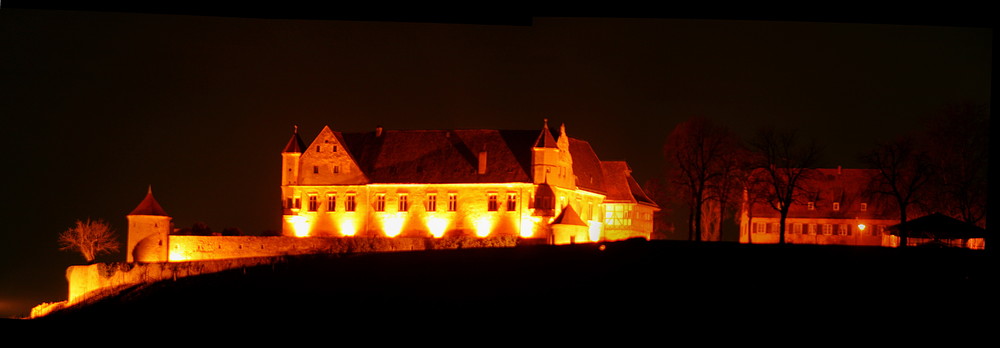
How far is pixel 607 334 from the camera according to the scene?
31.4 feet

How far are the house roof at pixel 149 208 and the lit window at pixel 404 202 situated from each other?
1085 cm

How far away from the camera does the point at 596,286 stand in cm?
3095

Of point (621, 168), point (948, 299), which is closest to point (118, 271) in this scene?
point (621, 168)

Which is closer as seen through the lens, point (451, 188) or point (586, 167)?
point (451, 188)

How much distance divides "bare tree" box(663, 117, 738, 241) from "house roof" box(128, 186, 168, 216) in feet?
77.0

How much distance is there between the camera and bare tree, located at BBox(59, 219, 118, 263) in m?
48.8

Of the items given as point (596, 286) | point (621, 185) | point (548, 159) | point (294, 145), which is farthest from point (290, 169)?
point (596, 286)

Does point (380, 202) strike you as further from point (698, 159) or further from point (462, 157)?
point (698, 159)

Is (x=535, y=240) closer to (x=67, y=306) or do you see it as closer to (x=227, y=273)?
(x=227, y=273)

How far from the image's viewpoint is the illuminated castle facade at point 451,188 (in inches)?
1996

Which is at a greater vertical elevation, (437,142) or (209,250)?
(437,142)

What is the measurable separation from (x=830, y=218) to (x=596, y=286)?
108 ft

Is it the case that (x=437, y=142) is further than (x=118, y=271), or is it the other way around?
(x=437, y=142)

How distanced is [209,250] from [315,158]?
7665mm
